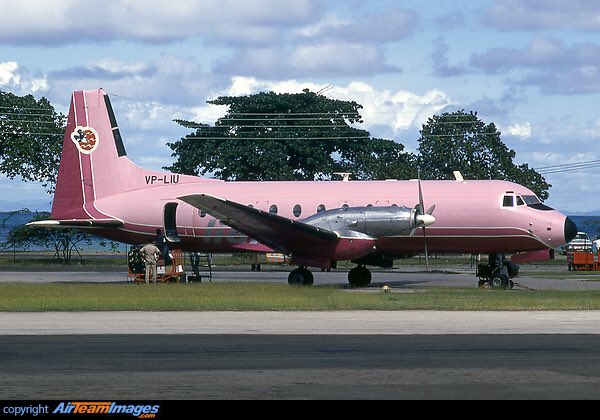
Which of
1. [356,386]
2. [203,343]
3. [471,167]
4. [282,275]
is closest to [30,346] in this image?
[203,343]

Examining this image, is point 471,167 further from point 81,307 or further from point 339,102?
point 81,307

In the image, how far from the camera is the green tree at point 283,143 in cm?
7281

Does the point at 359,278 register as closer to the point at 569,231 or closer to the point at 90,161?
the point at 569,231

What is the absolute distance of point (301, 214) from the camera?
37.1 metres

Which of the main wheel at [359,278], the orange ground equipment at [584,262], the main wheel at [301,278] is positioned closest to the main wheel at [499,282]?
the main wheel at [359,278]

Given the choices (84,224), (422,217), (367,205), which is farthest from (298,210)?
(84,224)

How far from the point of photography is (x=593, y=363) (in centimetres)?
1511

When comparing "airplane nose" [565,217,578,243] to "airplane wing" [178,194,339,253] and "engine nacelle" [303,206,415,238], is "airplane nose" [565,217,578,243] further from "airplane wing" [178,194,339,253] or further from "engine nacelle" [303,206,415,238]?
"airplane wing" [178,194,339,253]

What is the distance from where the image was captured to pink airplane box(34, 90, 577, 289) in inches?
1341

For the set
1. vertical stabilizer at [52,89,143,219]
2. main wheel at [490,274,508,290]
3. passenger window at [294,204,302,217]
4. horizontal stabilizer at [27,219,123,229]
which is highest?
vertical stabilizer at [52,89,143,219]
